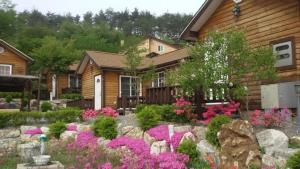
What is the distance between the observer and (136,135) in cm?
1135

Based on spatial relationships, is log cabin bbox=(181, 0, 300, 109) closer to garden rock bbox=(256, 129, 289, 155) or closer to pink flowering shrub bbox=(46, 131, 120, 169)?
garden rock bbox=(256, 129, 289, 155)

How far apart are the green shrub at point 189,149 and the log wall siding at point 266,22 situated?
216 inches

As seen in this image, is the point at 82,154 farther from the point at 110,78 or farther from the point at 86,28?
the point at 86,28

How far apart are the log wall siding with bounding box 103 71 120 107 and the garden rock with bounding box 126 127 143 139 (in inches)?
583

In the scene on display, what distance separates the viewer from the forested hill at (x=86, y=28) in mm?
53719

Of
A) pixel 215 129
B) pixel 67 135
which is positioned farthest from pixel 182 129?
pixel 67 135

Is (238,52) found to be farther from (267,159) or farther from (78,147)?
(78,147)

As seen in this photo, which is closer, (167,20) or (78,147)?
(78,147)

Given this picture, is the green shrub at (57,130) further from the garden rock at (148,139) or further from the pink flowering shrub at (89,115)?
the garden rock at (148,139)

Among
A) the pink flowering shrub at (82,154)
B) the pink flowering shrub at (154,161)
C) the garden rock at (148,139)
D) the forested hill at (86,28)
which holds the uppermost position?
the forested hill at (86,28)

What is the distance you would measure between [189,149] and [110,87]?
18.5 metres

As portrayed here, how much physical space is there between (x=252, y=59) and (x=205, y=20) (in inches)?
264

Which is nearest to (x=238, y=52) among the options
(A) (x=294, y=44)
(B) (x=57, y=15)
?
(A) (x=294, y=44)

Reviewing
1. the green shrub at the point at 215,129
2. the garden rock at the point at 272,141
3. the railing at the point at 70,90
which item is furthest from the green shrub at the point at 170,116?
the railing at the point at 70,90
